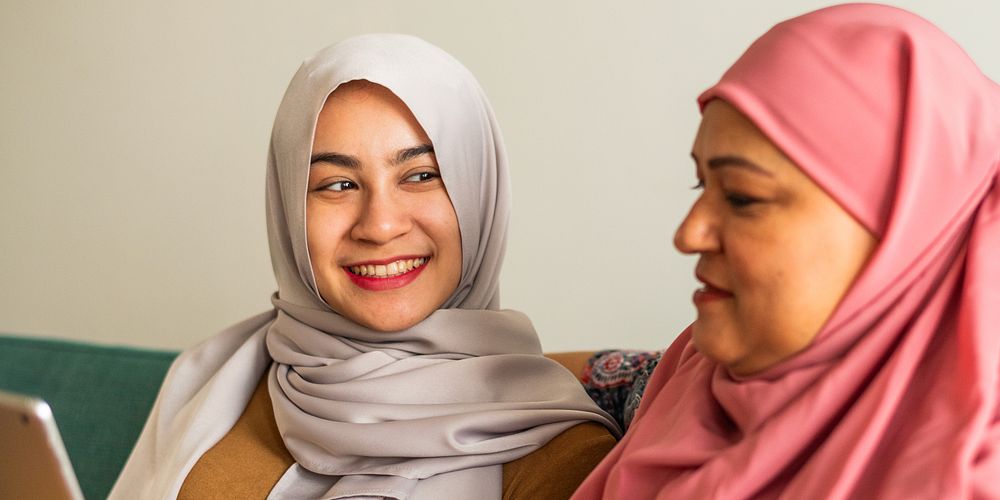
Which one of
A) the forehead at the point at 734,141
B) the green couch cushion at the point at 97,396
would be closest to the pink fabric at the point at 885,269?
the forehead at the point at 734,141

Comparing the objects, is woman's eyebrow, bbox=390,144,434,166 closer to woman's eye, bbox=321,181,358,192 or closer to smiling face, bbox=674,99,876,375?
woman's eye, bbox=321,181,358,192

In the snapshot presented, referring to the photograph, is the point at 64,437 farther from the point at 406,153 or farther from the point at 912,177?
the point at 912,177

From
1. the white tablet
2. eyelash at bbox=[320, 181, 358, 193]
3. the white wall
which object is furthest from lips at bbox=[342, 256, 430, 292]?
the white wall

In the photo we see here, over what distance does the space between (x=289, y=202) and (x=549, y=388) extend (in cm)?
53

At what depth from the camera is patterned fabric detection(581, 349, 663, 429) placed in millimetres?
1877

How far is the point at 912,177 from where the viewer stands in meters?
1.01

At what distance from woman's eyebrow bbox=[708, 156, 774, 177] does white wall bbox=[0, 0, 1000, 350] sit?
1.48 meters

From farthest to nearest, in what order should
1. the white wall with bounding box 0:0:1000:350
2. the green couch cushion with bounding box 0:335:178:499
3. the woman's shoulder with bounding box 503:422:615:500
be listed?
the white wall with bounding box 0:0:1000:350 < the green couch cushion with bounding box 0:335:178:499 < the woman's shoulder with bounding box 503:422:615:500

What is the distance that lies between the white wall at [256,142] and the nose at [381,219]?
1.19 metres

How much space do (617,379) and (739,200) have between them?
87 centimetres

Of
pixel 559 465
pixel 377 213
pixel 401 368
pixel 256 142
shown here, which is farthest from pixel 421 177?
pixel 256 142

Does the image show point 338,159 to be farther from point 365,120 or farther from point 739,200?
point 739,200

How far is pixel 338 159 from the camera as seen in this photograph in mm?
1708

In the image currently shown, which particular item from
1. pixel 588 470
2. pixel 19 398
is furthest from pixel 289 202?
pixel 19 398
